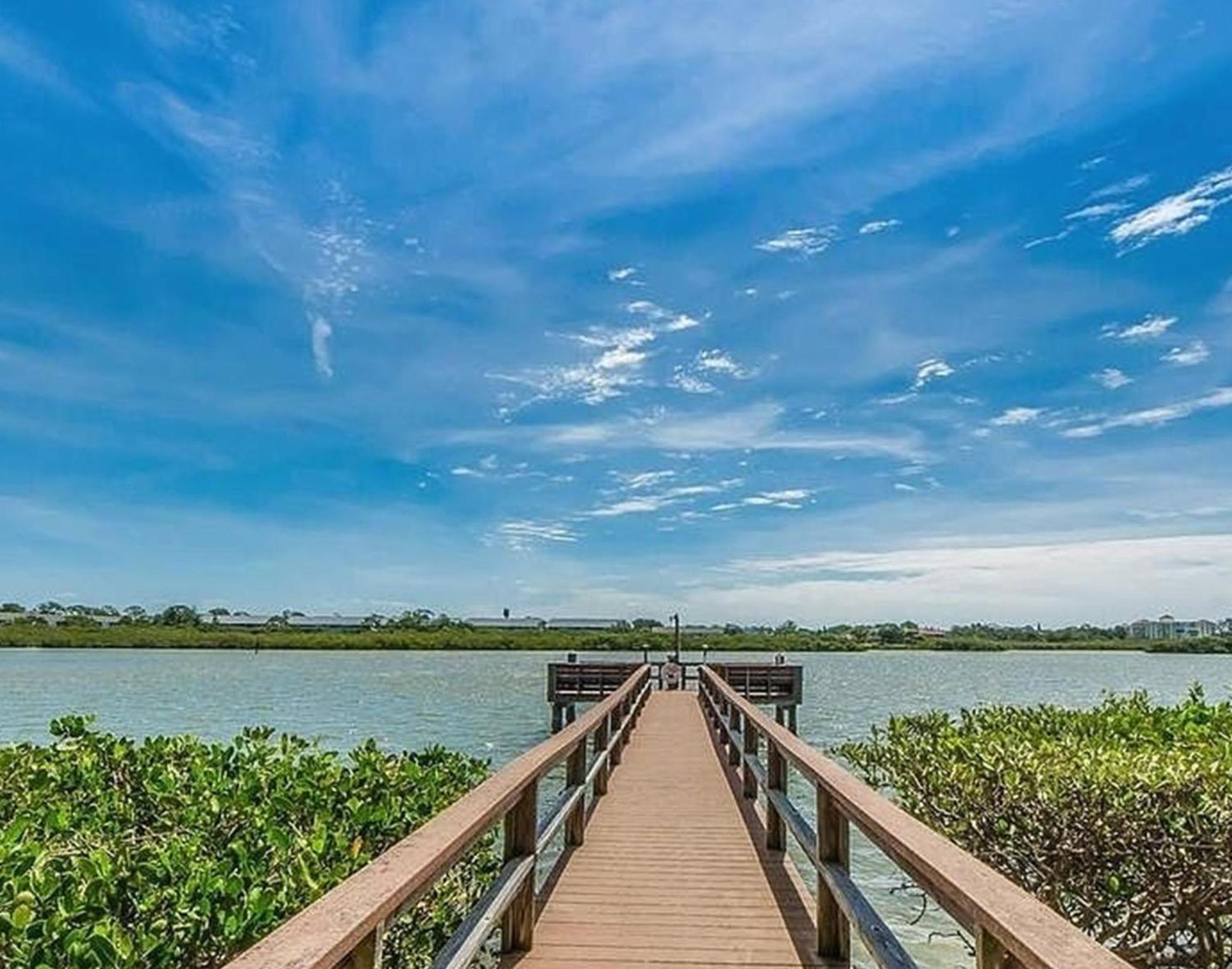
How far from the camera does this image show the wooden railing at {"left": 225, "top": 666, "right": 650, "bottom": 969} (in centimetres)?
158

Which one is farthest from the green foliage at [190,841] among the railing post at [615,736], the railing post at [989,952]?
the railing post at [615,736]

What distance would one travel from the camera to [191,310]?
1798 centimetres

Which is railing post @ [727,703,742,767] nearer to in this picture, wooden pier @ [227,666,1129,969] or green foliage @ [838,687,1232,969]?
wooden pier @ [227,666,1129,969]

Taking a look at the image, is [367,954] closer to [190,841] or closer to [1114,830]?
[190,841]

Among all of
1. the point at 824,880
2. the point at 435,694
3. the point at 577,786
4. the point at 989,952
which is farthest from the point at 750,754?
the point at 435,694

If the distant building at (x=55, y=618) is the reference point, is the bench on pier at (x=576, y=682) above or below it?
below

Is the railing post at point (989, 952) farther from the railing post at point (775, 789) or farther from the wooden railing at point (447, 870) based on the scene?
the railing post at point (775, 789)

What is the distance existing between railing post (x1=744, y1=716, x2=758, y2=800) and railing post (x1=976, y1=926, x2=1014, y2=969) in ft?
15.4

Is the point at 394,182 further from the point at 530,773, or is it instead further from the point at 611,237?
the point at 530,773

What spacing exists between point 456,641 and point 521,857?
236 feet

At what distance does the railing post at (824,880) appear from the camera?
350 centimetres

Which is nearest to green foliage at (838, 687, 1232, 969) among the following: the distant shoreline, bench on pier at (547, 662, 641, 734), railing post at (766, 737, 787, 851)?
railing post at (766, 737, 787, 851)

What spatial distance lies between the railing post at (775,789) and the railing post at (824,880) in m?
1.55

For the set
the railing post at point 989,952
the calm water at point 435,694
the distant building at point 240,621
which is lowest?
the calm water at point 435,694
